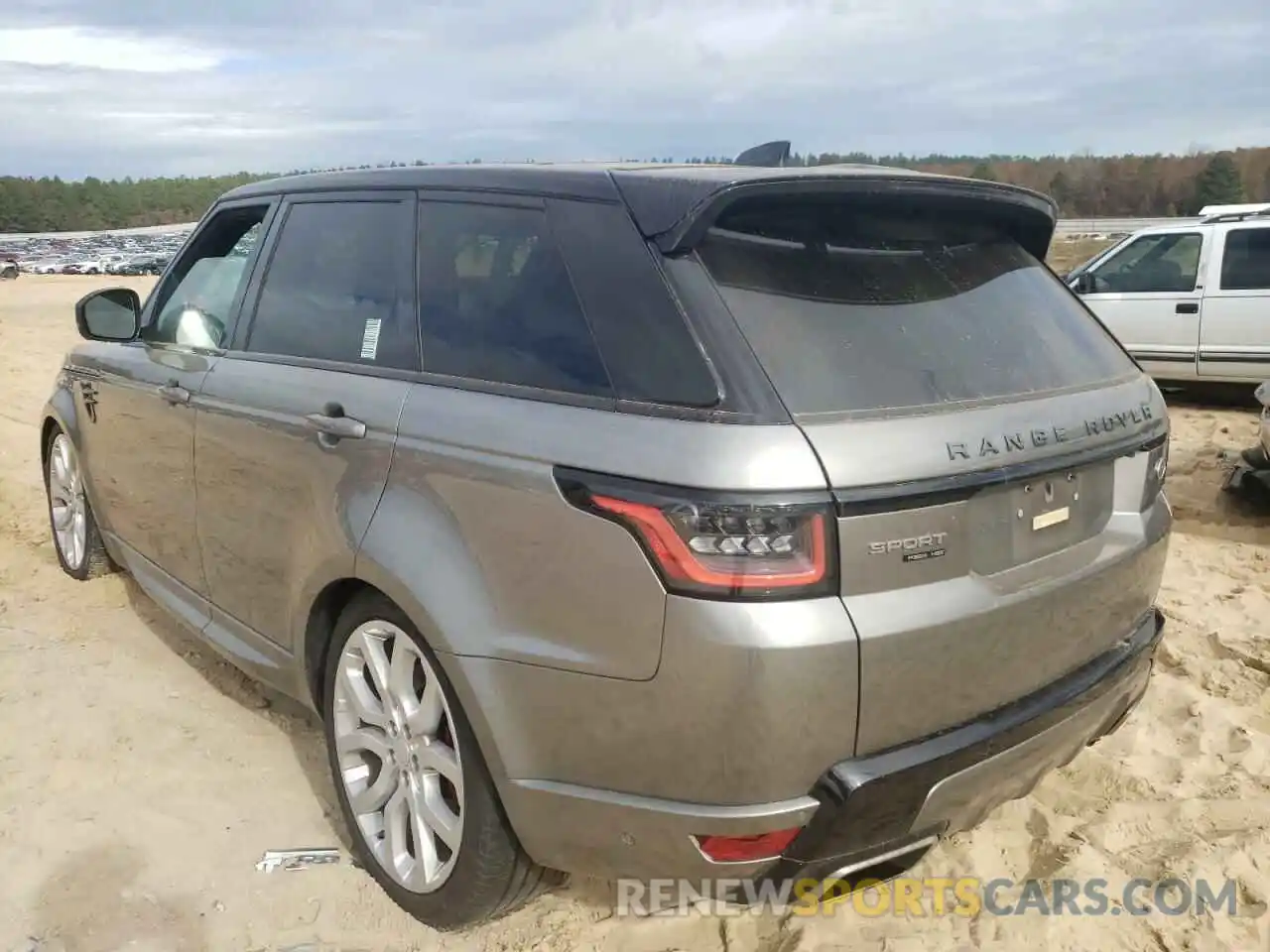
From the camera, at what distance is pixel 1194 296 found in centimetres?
1024

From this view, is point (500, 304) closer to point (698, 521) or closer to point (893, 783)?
point (698, 521)

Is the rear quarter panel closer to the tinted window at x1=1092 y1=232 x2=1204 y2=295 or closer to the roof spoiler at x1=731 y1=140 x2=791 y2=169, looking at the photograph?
the roof spoiler at x1=731 y1=140 x2=791 y2=169

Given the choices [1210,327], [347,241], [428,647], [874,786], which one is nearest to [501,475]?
[428,647]

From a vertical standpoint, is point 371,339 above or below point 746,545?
above

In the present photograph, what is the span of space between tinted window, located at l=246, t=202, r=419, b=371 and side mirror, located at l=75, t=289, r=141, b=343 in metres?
1.11

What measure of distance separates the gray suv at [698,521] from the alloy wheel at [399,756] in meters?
0.01

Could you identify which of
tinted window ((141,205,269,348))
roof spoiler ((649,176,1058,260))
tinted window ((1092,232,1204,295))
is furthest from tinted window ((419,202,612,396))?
tinted window ((1092,232,1204,295))

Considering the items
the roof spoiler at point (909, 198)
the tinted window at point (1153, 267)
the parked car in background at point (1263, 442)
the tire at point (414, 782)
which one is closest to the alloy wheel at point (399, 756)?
the tire at point (414, 782)

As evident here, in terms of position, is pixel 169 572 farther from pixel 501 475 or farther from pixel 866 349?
pixel 866 349

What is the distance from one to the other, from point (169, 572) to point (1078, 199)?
2180 inches

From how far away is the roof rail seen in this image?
10359 millimetres

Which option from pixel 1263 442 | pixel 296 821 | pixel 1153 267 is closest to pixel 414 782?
pixel 296 821

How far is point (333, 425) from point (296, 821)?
127 cm

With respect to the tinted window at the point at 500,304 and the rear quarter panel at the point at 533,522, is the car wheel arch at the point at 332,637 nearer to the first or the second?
the rear quarter panel at the point at 533,522
